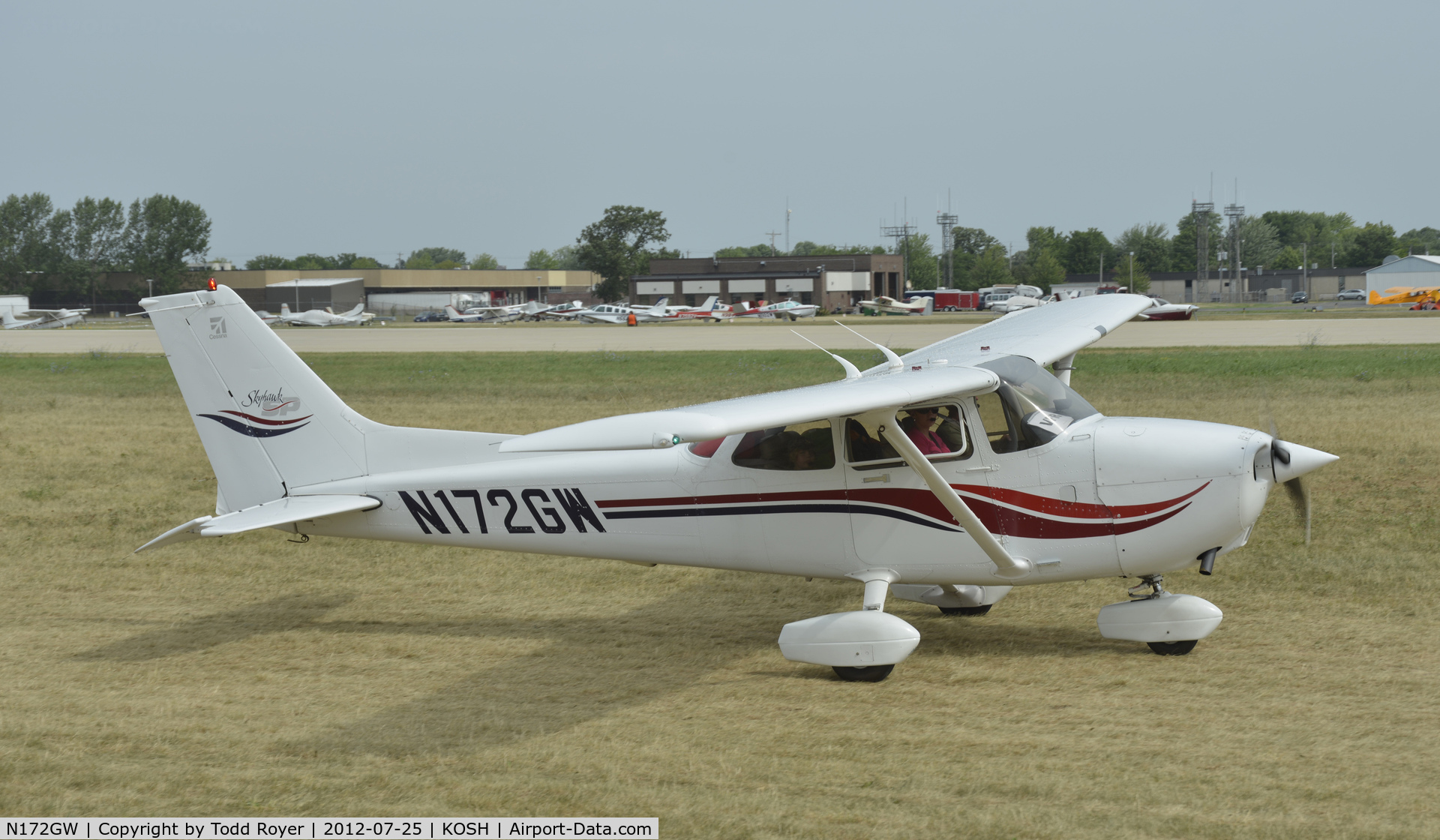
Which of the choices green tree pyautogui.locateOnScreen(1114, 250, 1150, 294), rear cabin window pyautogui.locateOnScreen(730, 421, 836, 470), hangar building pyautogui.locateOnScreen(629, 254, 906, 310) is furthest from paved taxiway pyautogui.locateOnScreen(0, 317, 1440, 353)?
green tree pyautogui.locateOnScreen(1114, 250, 1150, 294)

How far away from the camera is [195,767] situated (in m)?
5.97

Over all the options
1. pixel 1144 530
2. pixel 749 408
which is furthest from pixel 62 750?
pixel 1144 530

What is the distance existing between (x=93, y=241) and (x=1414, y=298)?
433 feet

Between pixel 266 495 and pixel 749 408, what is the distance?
460cm

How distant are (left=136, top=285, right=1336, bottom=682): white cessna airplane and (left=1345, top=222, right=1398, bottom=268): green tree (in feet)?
533

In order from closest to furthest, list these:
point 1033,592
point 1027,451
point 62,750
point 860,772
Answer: point 860,772
point 62,750
point 1027,451
point 1033,592

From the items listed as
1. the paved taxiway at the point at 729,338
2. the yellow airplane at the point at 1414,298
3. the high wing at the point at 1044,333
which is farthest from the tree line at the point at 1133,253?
the high wing at the point at 1044,333

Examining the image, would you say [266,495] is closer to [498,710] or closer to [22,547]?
[498,710]

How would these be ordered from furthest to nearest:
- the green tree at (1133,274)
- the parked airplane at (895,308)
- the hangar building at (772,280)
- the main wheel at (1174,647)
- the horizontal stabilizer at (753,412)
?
the green tree at (1133,274) < the hangar building at (772,280) < the parked airplane at (895,308) < the main wheel at (1174,647) < the horizontal stabilizer at (753,412)

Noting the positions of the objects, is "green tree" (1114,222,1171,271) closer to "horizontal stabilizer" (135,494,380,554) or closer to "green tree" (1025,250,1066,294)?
"green tree" (1025,250,1066,294)

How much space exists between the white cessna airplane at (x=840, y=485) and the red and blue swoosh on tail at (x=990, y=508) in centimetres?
1

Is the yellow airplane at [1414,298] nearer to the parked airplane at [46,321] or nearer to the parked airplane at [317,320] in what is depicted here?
the parked airplane at [317,320]

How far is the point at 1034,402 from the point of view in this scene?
7.40m

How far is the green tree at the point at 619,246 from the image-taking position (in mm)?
135125
